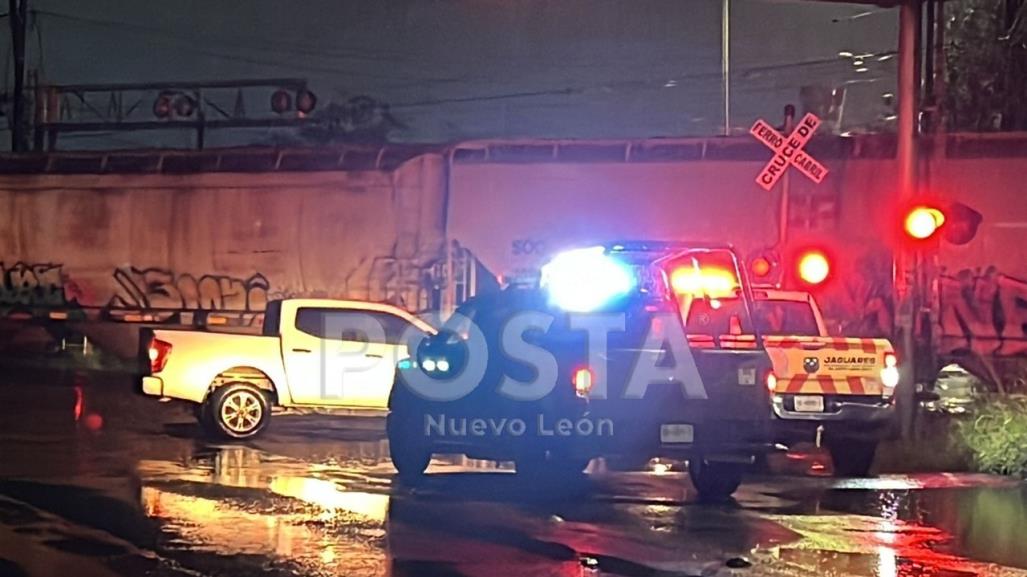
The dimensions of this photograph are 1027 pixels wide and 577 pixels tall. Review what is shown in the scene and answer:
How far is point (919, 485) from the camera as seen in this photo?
13.2m

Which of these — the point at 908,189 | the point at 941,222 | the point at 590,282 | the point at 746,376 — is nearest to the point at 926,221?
the point at 941,222

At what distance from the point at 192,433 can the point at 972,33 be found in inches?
1035

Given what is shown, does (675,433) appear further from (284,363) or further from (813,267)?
(284,363)

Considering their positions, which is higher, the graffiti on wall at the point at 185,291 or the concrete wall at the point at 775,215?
the concrete wall at the point at 775,215

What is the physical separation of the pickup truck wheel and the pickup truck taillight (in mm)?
623

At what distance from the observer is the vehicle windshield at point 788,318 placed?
15.2m

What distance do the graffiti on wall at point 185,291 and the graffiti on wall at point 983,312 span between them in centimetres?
1179

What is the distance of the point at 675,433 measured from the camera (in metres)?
11.3

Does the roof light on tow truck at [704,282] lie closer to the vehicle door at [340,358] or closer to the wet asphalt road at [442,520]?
the wet asphalt road at [442,520]

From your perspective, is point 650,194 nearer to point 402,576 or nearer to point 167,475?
point 167,475

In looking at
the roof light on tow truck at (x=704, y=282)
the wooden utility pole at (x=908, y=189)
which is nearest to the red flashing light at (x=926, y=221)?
the wooden utility pole at (x=908, y=189)

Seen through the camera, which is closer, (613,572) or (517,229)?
(613,572)

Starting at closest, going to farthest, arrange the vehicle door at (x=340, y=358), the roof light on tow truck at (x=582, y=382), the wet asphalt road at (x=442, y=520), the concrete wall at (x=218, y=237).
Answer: the wet asphalt road at (x=442, y=520) → the roof light on tow truck at (x=582, y=382) → the vehicle door at (x=340, y=358) → the concrete wall at (x=218, y=237)

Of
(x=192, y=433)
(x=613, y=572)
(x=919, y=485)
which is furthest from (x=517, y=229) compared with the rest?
(x=613, y=572)
